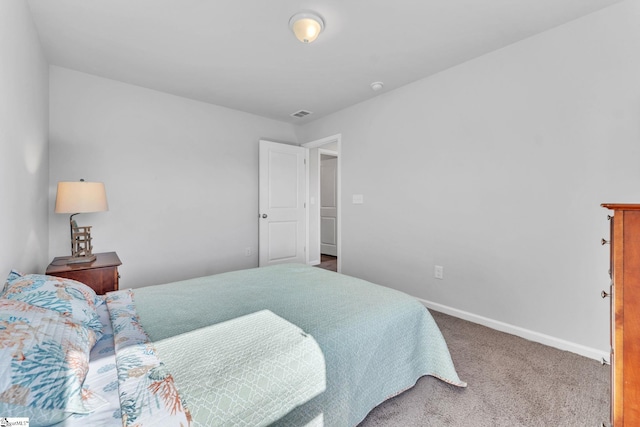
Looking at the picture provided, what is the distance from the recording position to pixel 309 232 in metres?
4.76

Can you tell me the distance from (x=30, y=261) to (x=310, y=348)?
86.5 inches

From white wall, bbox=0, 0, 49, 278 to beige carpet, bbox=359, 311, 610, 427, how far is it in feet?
7.18

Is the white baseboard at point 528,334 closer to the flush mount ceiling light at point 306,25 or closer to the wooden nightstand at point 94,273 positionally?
the flush mount ceiling light at point 306,25

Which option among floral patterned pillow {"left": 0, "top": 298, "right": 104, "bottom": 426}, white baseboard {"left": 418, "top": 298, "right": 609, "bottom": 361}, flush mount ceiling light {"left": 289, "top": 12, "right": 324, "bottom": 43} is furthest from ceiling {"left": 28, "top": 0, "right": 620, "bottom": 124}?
white baseboard {"left": 418, "top": 298, "right": 609, "bottom": 361}

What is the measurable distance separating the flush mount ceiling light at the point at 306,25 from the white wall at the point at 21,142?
5.10 feet

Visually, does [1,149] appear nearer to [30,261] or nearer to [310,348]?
[30,261]

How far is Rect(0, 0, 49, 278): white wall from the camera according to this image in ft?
4.78

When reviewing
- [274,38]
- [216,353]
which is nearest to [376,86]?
[274,38]

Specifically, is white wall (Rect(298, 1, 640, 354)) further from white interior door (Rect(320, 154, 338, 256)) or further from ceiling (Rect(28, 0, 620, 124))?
white interior door (Rect(320, 154, 338, 256))

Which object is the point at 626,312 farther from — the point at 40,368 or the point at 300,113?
the point at 300,113

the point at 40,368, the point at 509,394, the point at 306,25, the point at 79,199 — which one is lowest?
the point at 509,394

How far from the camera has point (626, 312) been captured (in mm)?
972

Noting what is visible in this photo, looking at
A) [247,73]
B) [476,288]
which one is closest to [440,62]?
[247,73]

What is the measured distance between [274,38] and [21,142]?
1.85m
